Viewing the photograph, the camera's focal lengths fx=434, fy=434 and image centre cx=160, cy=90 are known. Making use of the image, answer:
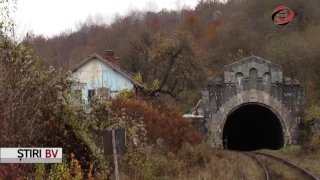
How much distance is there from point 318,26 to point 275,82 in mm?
19837

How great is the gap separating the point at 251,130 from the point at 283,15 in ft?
59.2

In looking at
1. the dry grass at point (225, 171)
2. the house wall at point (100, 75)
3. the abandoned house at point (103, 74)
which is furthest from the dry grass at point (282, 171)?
the house wall at point (100, 75)

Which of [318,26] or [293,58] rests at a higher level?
[318,26]

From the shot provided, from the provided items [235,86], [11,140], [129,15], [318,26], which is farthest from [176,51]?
[129,15]

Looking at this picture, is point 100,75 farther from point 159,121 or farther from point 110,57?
point 159,121

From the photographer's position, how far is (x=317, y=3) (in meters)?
46.8

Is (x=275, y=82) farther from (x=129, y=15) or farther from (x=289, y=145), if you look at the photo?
(x=129, y=15)

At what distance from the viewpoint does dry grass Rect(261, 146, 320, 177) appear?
1800 cm

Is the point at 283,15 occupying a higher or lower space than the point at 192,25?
lower

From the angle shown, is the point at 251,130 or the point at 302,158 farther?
the point at 251,130

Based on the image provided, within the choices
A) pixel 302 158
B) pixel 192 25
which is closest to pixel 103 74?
pixel 302 158

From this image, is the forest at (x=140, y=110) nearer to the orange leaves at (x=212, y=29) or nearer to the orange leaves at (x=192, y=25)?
the orange leaves at (x=212, y=29)

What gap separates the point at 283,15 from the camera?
1939 inches

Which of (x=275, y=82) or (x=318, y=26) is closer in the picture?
(x=275, y=82)
